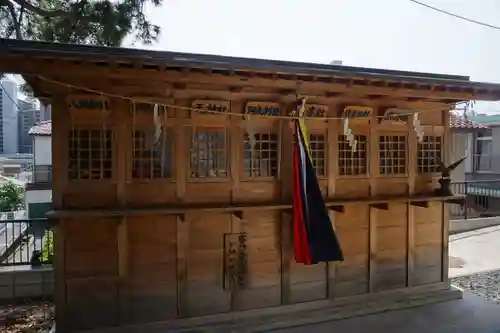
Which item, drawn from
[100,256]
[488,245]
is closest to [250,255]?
[100,256]

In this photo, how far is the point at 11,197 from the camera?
62.1ft

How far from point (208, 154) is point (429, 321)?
5.32 meters

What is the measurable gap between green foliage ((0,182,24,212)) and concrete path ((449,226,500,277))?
58.6ft

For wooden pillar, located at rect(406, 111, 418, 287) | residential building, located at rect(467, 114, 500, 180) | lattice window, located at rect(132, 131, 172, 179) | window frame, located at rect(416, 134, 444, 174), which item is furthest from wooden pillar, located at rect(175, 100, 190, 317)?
residential building, located at rect(467, 114, 500, 180)

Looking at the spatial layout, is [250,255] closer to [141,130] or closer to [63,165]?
[141,130]

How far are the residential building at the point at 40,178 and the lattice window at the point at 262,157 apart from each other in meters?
10.1

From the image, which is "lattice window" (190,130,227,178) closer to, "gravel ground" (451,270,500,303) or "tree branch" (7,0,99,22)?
"tree branch" (7,0,99,22)

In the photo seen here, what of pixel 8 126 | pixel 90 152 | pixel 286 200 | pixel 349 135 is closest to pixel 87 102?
pixel 90 152

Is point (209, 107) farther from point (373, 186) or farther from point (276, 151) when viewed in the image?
point (373, 186)

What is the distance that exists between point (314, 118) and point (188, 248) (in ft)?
10.7

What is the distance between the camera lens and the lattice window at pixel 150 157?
6.68m

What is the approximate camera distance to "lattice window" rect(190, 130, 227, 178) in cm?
699

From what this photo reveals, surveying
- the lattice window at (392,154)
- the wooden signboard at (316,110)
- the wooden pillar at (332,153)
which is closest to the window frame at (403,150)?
the lattice window at (392,154)

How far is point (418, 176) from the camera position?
8773mm
